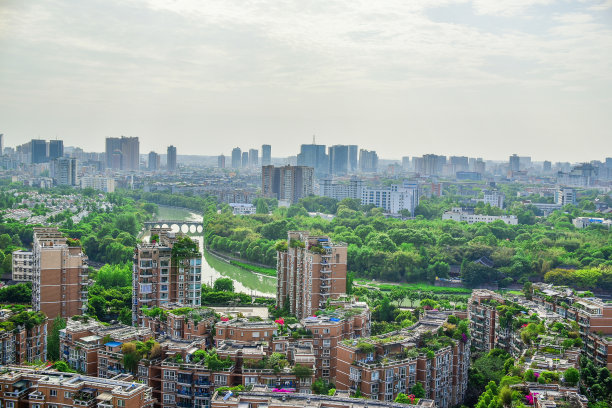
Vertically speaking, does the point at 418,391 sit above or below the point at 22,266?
below

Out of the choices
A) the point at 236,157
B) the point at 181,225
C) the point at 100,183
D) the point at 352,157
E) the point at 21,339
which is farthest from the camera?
the point at 236,157

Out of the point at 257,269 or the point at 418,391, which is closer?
the point at 418,391

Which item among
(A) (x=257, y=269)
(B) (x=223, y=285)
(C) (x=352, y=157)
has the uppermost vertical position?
(C) (x=352, y=157)

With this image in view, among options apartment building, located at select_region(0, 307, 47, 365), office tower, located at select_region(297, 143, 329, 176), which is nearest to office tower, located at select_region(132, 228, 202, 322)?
apartment building, located at select_region(0, 307, 47, 365)

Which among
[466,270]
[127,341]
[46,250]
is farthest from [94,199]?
[127,341]

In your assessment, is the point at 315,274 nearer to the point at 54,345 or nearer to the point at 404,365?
the point at 404,365


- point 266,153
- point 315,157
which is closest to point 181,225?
point 315,157

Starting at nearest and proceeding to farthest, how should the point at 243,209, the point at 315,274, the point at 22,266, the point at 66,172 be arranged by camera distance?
the point at 315,274 → the point at 22,266 → the point at 243,209 → the point at 66,172
